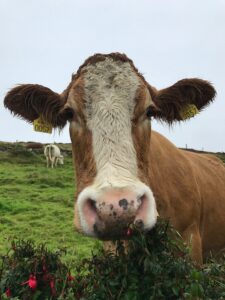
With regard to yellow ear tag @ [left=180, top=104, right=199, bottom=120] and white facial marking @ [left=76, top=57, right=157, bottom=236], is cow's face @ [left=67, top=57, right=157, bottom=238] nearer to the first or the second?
white facial marking @ [left=76, top=57, right=157, bottom=236]

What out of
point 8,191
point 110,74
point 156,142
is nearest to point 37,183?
point 8,191

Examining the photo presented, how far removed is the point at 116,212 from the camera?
3.72 metres

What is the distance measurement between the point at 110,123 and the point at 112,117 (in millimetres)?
73

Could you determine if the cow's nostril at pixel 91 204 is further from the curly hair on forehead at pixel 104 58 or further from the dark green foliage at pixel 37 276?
the curly hair on forehead at pixel 104 58

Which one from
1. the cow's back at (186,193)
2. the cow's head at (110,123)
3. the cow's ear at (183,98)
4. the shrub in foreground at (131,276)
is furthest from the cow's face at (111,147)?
the cow's back at (186,193)

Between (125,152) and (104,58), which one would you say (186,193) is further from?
(125,152)

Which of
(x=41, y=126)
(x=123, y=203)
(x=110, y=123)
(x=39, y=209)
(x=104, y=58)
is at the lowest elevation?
(x=39, y=209)

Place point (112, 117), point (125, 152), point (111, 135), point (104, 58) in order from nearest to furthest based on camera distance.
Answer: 1. point (125, 152)
2. point (111, 135)
3. point (112, 117)
4. point (104, 58)

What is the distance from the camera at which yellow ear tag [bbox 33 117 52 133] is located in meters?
6.45

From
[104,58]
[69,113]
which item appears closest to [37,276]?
[69,113]

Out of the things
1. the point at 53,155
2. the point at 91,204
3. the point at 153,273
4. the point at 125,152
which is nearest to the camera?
the point at 153,273

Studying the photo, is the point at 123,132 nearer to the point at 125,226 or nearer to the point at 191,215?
the point at 125,226

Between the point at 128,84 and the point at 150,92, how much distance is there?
688 millimetres

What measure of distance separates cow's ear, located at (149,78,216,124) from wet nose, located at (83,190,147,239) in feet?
7.73
